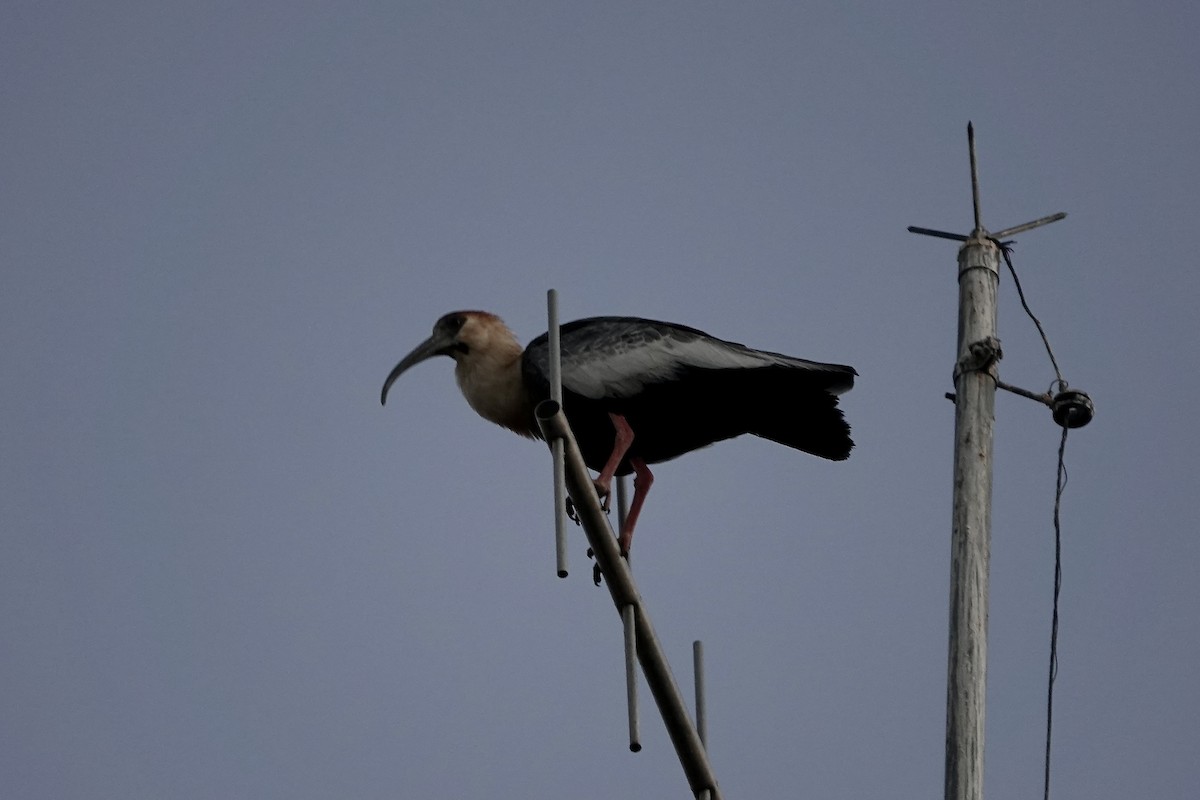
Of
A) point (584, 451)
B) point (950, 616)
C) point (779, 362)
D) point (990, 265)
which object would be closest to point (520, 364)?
point (584, 451)

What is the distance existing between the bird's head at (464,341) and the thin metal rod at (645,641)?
4.11 metres

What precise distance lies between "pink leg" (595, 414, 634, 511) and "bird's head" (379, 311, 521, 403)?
1065 mm

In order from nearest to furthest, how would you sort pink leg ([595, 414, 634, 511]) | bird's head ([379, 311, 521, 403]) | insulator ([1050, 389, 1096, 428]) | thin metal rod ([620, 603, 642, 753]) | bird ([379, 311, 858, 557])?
thin metal rod ([620, 603, 642, 753]), insulator ([1050, 389, 1096, 428]), pink leg ([595, 414, 634, 511]), bird ([379, 311, 858, 557]), bird's head ([379, 311, 521, 403])

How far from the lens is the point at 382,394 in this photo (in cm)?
1033

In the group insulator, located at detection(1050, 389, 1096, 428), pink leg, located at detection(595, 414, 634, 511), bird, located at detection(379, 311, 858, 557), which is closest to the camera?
insulator, located at detection(1050, 389, 1096, 428)

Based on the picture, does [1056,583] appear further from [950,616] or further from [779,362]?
[779,362]

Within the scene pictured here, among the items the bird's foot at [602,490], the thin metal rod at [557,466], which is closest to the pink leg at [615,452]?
the bird's foot at [602,490]

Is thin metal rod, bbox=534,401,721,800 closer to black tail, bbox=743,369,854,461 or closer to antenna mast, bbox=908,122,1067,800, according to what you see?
antenna mast, bbox=908,122,1067,800

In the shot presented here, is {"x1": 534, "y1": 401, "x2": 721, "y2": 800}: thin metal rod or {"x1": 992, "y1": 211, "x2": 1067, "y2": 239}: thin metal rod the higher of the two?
{"x1": 992, "y1": 211, "x2": 1067, "y2": 239}: thin metal rod

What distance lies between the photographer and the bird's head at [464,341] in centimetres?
1012

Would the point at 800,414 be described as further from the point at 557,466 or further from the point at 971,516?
the point at 557,466

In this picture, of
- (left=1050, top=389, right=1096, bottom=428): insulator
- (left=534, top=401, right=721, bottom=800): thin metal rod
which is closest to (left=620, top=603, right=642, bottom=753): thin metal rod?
(left=534, top=401, right=721, bottom=800): thin metal rod

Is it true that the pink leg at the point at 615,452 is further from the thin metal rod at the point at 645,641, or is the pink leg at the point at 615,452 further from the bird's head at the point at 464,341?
the thin metal rod at the point at 645,641

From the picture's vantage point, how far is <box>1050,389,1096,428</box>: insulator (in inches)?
287
